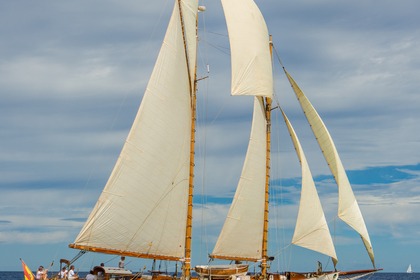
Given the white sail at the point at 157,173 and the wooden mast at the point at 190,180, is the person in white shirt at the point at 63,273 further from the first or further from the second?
the wooden mast at the point at 190,180

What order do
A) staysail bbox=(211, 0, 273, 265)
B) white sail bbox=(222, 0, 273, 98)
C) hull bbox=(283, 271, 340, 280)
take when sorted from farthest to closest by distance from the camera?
1. hull bbox=(283, 271, 340, 280)
2. staysail bbox=(211, 0, 273, 265)
3. white sail bbox=(222, 0, 273, 98)

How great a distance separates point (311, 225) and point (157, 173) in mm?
15774

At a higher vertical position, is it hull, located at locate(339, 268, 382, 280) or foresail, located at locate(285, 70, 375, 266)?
foresail, located at locate(285, 70, 375, 266)

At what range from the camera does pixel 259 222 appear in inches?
2375

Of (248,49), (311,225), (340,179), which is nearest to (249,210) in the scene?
(311,225)

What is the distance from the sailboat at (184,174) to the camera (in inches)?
1973

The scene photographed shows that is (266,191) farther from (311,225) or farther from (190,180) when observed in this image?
(190,180)

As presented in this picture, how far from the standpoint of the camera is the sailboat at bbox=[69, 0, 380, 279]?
50.1 metres

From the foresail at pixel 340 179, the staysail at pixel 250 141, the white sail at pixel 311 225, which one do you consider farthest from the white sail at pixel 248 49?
the white sail at pixel 311 225

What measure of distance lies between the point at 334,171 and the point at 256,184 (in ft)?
24.6

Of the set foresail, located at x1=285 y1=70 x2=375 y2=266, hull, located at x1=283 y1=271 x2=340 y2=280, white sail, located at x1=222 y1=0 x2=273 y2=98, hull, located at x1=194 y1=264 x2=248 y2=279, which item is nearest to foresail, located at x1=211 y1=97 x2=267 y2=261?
hull, located at x1=194 y1=264 x2=248 y2=279

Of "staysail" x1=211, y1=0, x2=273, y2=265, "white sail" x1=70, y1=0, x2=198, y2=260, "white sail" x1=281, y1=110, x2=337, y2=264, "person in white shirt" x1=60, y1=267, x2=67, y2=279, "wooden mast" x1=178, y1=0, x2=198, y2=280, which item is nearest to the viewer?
"person in white shirt" x1=60, y1=267, x2=67, y2=279

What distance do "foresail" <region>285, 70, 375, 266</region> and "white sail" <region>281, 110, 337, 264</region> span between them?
6.69ft

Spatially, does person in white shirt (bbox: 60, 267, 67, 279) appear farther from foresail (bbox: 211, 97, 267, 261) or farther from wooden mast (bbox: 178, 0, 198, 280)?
foresail (bbox: 211, 97, 267, 261)
